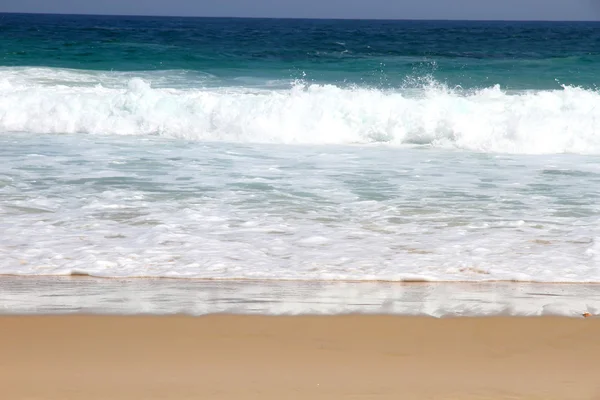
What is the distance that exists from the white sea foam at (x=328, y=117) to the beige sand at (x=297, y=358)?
7018mm

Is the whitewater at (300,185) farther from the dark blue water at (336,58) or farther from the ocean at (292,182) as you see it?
the dark blue water at (336,58)

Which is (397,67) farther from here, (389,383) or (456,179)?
(389,383)

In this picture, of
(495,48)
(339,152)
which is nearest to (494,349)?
(339,152)

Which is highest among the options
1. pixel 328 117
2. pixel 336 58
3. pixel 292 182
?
pixel 336 58

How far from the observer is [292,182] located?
740 cm

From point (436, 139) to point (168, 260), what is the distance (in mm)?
6803

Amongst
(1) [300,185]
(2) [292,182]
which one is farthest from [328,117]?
(1) [300,185]

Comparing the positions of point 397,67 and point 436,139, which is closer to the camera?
point 436,139

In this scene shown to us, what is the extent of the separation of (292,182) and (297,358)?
13.6ft

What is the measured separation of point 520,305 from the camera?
4.05 m

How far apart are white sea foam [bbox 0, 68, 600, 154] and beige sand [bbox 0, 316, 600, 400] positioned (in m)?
7.02

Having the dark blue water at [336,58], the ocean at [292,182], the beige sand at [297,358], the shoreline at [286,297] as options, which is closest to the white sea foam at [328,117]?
the ocean at [292,182]

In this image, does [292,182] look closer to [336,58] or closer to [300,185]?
[300,185]

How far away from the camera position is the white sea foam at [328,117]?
10719 millimetres
